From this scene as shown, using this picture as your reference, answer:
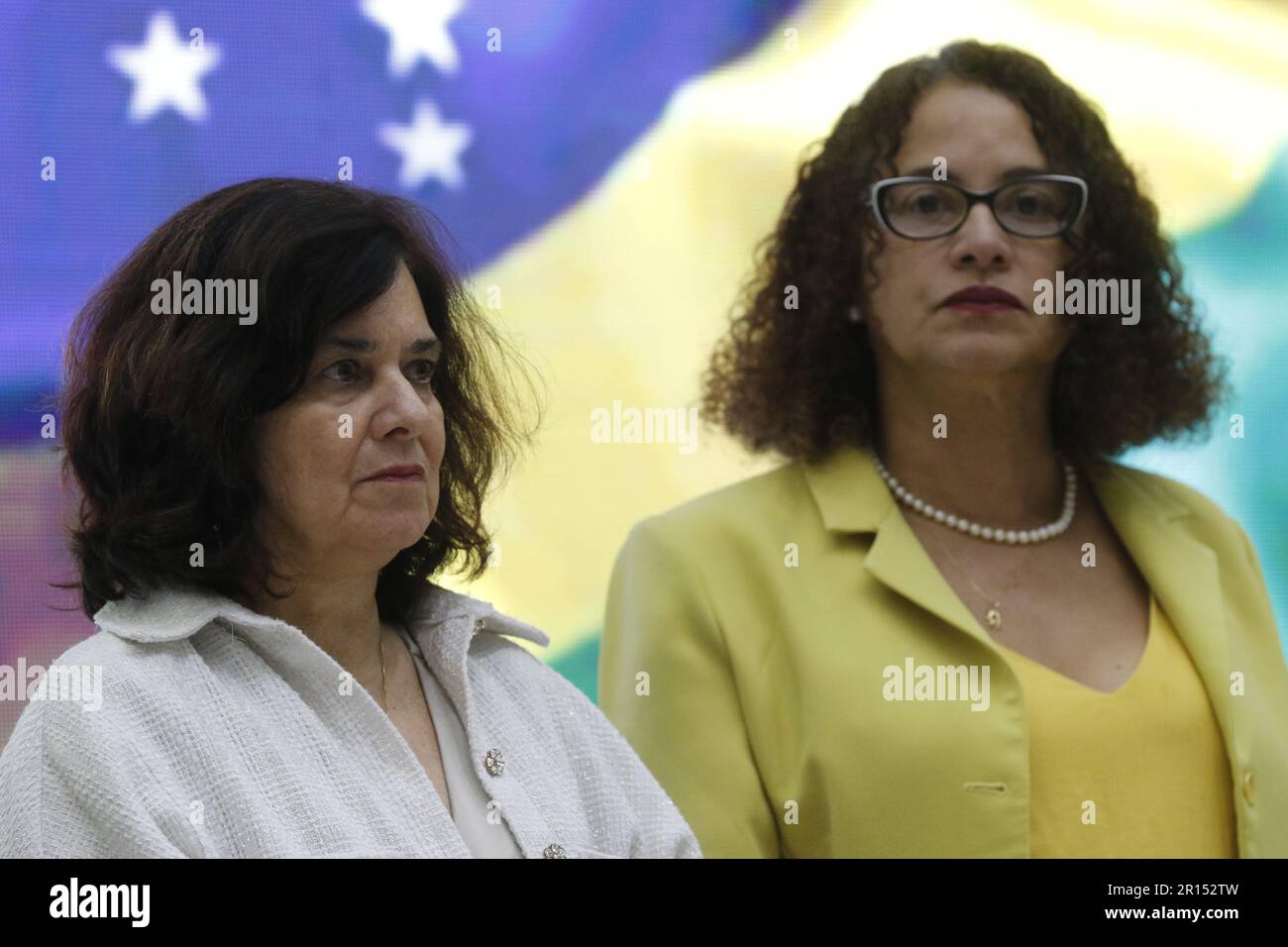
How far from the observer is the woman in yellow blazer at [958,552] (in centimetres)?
224

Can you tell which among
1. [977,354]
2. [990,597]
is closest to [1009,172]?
[977,354]

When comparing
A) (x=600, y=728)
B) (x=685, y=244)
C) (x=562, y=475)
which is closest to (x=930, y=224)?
(x=685, y=244)

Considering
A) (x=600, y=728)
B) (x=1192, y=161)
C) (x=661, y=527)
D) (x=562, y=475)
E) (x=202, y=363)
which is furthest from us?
(x=1192, y=161)

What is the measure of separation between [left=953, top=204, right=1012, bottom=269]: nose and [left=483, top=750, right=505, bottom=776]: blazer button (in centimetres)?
102

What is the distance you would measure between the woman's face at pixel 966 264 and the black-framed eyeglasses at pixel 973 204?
0.05ft

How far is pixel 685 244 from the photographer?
2.83 m

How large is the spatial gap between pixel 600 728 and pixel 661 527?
427mm

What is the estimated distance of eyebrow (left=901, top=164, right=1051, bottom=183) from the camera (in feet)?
8.00

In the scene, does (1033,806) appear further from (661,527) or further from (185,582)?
(185,582)

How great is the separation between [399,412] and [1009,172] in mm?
1074

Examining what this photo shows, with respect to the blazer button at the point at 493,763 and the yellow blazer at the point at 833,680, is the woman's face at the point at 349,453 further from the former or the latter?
the yellow blazer at the point at 833,680

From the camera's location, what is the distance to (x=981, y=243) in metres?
2.39

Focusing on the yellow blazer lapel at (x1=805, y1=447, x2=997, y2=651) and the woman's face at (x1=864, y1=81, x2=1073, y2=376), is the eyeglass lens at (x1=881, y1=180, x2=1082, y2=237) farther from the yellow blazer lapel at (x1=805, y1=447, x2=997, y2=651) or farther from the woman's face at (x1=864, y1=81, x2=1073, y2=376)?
the yellow blazer lapel at (x1=805, y1=447, x2=997, y2=651)

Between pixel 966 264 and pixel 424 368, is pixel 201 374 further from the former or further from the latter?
pixel 966 264
